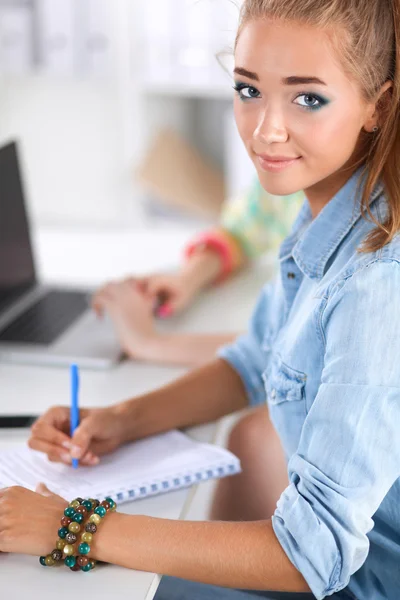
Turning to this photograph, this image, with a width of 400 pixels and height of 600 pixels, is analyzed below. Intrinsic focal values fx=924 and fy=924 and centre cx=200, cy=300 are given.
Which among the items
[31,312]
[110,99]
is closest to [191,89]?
[110,99]

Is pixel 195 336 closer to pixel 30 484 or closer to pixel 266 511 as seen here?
pixel 266 511

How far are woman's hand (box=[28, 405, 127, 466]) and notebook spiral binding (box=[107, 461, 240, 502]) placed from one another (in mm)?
84

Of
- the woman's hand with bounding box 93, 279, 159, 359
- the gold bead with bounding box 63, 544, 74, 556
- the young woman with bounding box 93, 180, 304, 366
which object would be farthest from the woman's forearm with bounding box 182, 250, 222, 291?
the gold bead with bounding box 63, 544, 74, 556

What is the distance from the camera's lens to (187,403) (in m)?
1.33

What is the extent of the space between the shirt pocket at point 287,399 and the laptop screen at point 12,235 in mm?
727

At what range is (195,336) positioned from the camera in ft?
5.22

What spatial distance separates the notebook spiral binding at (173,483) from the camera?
1.10 metres

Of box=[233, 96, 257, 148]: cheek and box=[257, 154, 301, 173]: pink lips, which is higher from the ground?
box=[233, 96, 257, 148]: cheek

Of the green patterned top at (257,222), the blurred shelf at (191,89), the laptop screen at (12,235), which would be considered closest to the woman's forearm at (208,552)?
the laptop screen at (12,235)

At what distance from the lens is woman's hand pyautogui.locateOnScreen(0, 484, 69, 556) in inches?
37.9

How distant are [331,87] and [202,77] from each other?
173 cm

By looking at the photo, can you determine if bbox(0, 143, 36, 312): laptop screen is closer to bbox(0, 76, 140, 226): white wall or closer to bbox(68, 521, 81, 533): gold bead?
bbox(68, 521, 81, 533): gold bead

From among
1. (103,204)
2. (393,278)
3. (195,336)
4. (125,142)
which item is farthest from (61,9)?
(393,278)

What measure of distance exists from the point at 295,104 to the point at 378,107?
99mm
